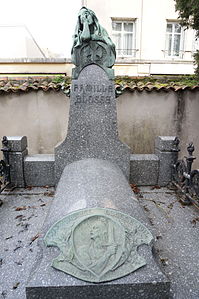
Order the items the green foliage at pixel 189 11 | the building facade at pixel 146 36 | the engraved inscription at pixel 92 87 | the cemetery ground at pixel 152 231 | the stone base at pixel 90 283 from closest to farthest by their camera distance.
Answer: the stone base at pixel 90 283, the cemetery ground at pixel 152 231, the engraved inscription at pixel 92 87, the green foliage at pixel 189 11, the building facade at pixel 146 36

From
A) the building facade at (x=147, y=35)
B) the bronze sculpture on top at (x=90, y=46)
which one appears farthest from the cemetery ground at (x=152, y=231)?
the building facade at (x=147, y=35)

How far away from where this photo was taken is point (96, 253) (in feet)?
5.25

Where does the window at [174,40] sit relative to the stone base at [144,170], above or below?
above

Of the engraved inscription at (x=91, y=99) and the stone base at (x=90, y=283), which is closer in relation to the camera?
the stone base at (x=90, y=283)

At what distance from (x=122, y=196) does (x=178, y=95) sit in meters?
3.81

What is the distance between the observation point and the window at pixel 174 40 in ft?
35.5

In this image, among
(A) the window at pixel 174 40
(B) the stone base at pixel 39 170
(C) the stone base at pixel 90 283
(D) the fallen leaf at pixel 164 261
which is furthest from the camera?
(A) the window at pixel 174 40

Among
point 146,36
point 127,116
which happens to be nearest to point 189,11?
point 127,116

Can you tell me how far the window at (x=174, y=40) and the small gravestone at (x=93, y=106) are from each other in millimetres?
8790

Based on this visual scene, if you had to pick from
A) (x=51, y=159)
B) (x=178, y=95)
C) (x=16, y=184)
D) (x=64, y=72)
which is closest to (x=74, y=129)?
(x=51, y=159)

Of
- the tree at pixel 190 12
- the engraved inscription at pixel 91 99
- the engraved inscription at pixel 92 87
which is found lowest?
the engraved inscription at pixel 91 99

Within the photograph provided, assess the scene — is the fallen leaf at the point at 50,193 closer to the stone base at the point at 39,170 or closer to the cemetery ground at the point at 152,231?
the cemetery ground at the point at 152,231

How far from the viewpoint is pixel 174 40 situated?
1093cm

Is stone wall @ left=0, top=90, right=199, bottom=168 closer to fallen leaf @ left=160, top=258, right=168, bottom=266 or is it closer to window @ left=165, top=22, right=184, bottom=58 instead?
fallen leaf @ left=160, top=258, right=168, bottom=266
